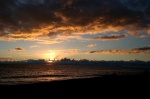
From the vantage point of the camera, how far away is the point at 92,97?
657 inches

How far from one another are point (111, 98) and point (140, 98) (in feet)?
7.52

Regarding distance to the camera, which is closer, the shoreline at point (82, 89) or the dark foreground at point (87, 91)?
the dark foreground at point (87, 91)

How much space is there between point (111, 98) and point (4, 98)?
9.38 meters

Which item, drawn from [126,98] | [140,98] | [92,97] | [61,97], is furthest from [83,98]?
[140,98]

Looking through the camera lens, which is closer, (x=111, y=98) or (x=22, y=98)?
(x=111, y=98)

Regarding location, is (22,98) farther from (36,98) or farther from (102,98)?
(102,98)

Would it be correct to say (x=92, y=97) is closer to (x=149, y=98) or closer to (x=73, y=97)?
(x=73, y=97)

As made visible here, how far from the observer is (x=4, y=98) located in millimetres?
17438

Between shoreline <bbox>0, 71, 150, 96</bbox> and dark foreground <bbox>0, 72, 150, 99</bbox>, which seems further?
shoreline <bbox>0, 71, 150, 96</bbox>

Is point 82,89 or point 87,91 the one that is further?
point 82,89

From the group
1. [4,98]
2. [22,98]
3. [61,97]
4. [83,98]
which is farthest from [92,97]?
[4,98]

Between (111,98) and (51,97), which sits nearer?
(111,98)

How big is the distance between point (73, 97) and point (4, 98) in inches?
243

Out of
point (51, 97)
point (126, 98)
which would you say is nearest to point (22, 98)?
point (51, 97)
